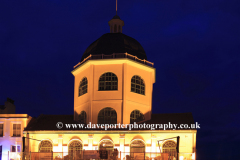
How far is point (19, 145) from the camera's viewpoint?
41.4 metres

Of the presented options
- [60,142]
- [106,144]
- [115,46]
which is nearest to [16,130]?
[60,142]

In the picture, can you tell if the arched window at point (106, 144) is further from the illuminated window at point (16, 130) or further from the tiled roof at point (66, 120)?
the illuminated window at point (16, 130)

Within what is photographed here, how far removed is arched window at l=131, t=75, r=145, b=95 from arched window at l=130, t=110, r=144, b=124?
2.57 metres

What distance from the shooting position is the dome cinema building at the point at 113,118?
128 feet

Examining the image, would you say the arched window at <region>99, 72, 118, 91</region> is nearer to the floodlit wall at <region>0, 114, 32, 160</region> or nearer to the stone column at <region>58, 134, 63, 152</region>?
the stone column at <region>58, 134, 63, 152</region>

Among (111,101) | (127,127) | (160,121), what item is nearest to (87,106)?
(111,101)

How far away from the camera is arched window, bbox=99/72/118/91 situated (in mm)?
42594

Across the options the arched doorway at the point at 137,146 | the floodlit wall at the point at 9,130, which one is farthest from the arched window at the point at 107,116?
the floodlit wall at the point at 9,130

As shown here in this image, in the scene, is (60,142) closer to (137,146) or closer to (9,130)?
(9,130)

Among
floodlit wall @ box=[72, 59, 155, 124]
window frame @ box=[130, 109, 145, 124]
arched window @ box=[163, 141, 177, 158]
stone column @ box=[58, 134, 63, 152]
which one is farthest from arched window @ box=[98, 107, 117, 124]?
arched window @ box=[163, 141, 177, 158]

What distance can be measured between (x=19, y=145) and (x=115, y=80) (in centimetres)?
1344

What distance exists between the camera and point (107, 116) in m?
41.8

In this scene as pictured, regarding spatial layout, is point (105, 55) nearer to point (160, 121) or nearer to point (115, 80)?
point (115, 80)

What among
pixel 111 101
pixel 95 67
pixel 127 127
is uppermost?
pixel 95 67
